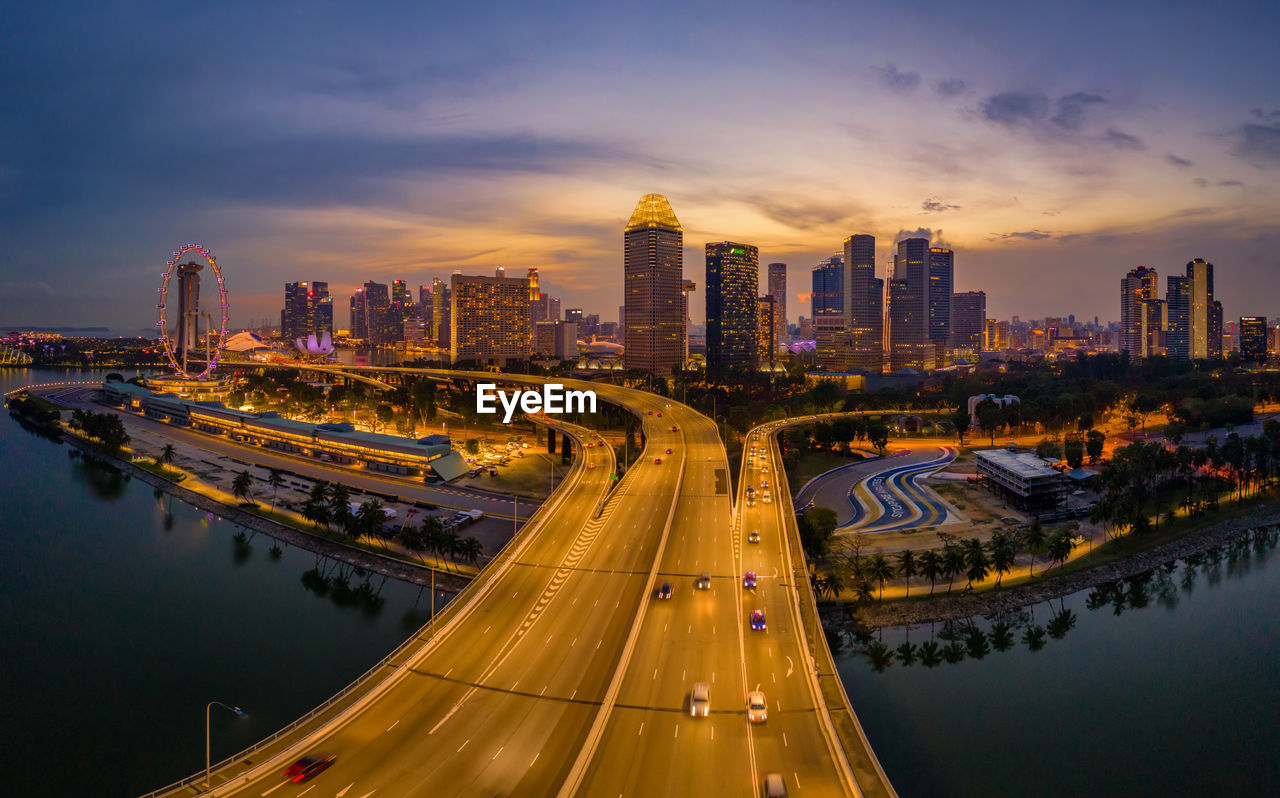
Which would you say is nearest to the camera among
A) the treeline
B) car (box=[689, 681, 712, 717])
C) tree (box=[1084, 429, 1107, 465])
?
car (box=[689, 681, 712, 717])

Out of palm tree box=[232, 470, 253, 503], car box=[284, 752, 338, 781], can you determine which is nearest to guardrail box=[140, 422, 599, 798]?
car box=[284, 752, 338, 781]

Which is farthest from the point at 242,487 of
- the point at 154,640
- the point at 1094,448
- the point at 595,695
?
the point at 1094,448

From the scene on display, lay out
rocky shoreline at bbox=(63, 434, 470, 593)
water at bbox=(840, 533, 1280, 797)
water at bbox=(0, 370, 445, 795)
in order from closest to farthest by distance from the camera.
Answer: water at bbox=(840, 533, 1280, 797) → water at bbox=(0, 370, 445, 795) → rocky shoreline at bbox=(63, 434, 470, 593)

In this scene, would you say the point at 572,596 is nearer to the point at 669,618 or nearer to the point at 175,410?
the point at 669,618

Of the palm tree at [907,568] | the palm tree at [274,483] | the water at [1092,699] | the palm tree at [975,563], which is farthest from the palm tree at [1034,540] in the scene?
the palm tree at [274,483]

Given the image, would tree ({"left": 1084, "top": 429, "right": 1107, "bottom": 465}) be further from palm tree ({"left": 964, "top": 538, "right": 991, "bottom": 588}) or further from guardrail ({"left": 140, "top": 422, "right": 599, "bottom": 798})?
guardrail ({"left": 140, "top": 422, "right": 599, "bottom": 798})

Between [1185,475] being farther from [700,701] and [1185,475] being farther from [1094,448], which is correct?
[700,701]

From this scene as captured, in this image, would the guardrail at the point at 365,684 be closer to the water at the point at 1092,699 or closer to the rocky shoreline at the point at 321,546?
the rocky shoreline at the point at 321,546
